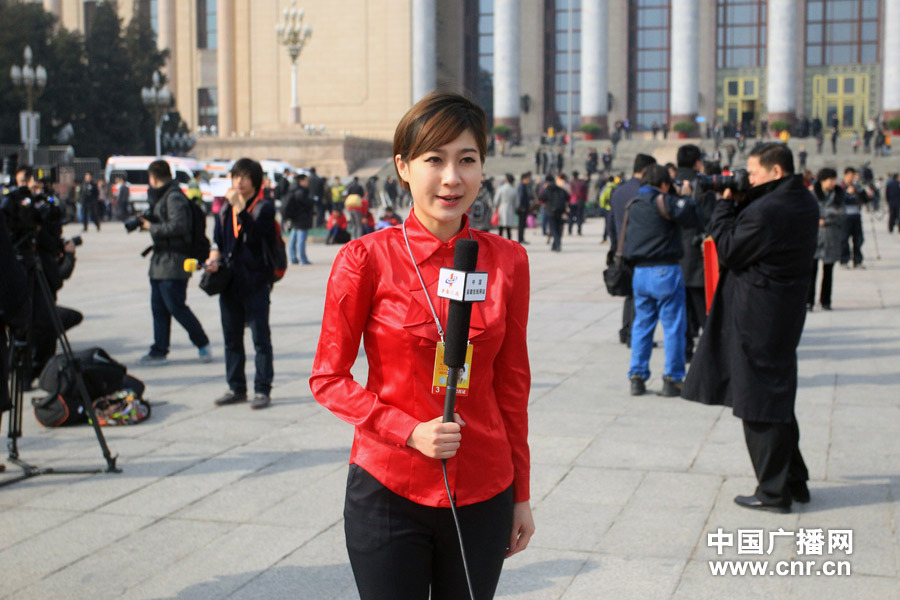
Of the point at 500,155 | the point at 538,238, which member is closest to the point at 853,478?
the point at 538,238

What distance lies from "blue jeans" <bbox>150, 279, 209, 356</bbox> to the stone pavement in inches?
7.8

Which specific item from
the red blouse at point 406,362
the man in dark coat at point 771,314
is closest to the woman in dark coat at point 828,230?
the man in dark coat at point 771,314

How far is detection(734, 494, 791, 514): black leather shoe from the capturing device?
505cm

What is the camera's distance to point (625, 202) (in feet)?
30.3

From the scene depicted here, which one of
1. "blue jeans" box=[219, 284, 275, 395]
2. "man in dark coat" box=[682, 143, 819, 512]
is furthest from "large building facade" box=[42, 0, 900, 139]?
"man in dark coat" box=[682, 143, 819, 512]

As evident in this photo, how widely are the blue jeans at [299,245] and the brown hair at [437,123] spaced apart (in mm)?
16452

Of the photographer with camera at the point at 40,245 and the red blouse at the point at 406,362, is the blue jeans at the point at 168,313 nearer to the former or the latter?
the photographer with camera at the point at 40,245

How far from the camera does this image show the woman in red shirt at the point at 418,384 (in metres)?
2.38

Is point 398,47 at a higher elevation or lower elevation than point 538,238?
higher

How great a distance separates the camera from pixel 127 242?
1019 inches

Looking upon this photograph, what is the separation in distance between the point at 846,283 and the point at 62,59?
41338 mm

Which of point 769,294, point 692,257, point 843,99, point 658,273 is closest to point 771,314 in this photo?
point 769,294

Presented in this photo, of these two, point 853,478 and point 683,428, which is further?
point 683,428

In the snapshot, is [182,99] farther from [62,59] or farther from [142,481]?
[142,481]
